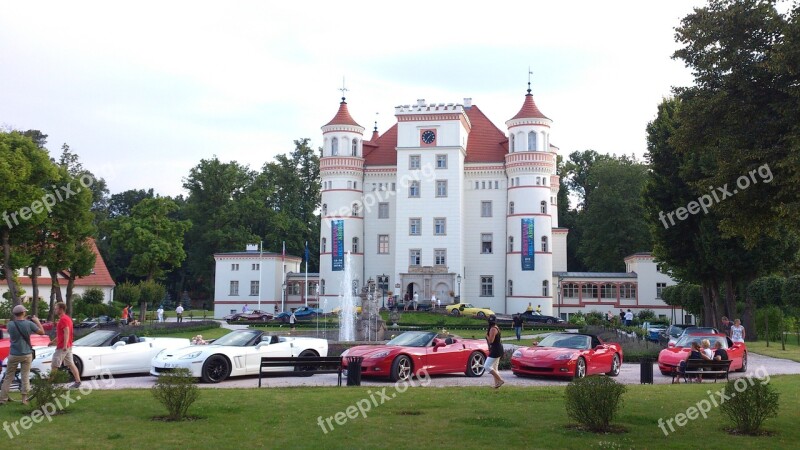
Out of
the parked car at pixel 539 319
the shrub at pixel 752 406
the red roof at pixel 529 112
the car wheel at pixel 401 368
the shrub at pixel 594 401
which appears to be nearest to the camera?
the shrub at pixel 752 406

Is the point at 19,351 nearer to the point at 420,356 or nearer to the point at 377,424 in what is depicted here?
the point at 377,424

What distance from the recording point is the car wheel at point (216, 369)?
16.9m

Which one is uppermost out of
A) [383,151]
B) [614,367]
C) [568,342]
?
[383,151]

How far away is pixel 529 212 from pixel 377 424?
5122cm

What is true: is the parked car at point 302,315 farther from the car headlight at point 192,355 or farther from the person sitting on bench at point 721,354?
the person sitting on bench at point 721,354

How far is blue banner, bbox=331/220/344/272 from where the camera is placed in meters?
62.5

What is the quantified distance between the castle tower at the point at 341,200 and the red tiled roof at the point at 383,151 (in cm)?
176

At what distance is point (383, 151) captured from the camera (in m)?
66.9

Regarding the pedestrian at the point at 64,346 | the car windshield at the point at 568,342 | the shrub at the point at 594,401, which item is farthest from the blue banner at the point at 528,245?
the shrub at the point at 594,401

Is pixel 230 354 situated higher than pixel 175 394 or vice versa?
pixel 230 354

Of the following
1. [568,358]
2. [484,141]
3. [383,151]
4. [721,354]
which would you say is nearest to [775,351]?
[721,354]

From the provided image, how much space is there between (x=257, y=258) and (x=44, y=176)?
95.2 ft

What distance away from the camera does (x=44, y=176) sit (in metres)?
37.8

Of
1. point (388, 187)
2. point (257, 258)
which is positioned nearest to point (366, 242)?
point (388, 187)
